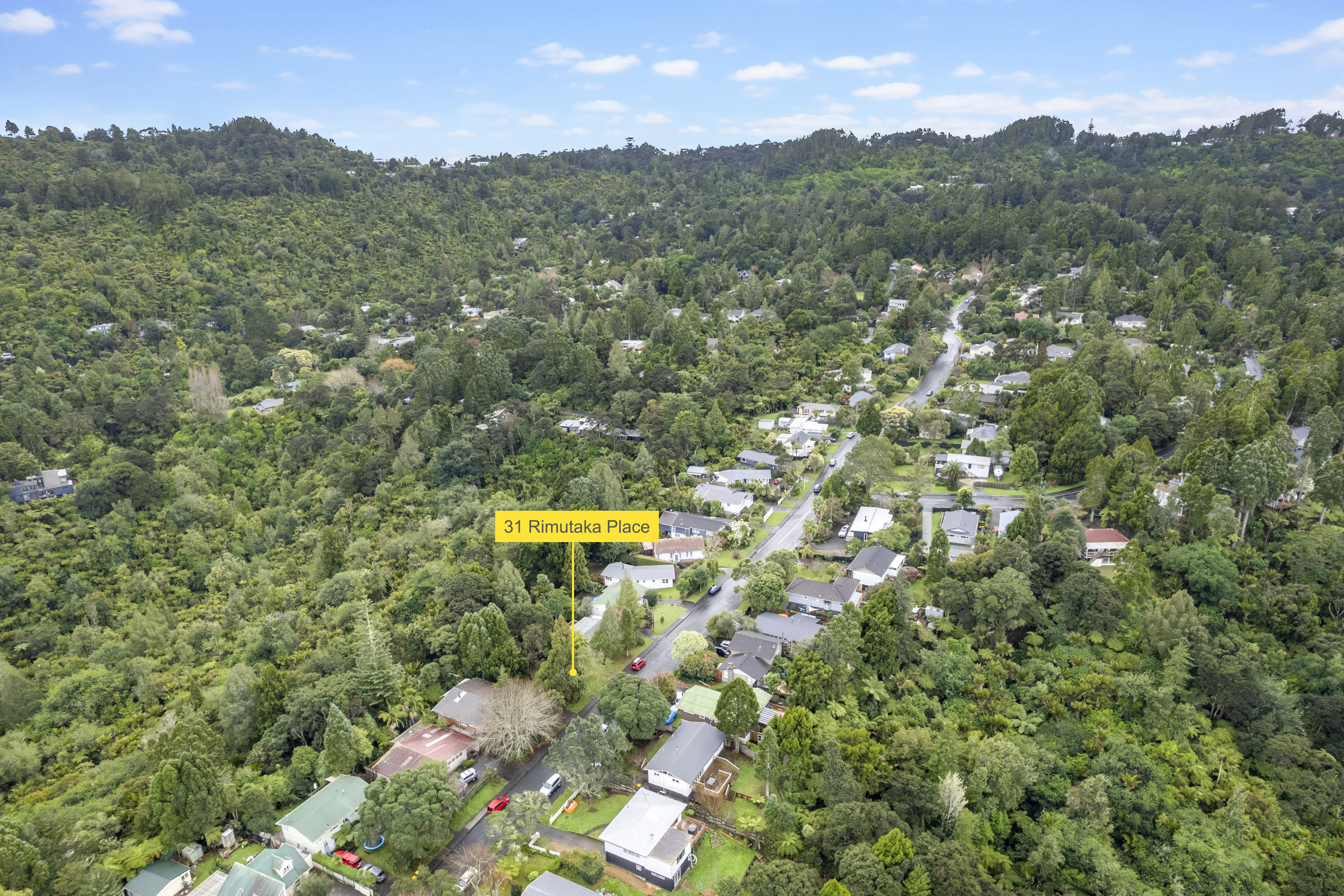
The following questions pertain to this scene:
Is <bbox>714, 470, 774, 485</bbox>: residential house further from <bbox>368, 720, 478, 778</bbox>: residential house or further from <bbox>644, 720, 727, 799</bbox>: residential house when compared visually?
<bbox>368, 720, 478, 778</bbox>: residential house

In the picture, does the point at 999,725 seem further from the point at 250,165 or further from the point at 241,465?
the point at 250,165


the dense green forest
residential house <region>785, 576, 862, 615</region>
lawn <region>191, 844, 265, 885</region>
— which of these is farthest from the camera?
residential house <region>785, 576, 862, 615</region>

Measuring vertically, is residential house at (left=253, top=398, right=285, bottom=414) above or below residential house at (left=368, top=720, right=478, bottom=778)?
above

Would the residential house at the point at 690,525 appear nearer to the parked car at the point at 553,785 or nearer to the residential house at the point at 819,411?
the residential house at the point at 819,411

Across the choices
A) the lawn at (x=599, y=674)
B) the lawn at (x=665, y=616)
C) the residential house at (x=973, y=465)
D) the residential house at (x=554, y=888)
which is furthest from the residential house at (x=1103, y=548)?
the residential house at (x=554, y=888)

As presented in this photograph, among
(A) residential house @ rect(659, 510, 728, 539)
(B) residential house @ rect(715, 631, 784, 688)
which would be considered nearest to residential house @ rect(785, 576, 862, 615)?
(B) residential house @ rect(715, 631, 784, 688)

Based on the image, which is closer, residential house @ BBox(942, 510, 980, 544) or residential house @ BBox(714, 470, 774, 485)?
residential house @ BBox(942, 510, 980, 544)

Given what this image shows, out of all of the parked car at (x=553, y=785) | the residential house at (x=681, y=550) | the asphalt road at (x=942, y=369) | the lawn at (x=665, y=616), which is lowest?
the parked car at (x=553, y=785)

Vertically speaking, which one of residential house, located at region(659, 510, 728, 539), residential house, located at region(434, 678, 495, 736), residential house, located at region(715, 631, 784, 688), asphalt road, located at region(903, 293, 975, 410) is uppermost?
asphalt road, located at region(903, 293, 975, 410)
